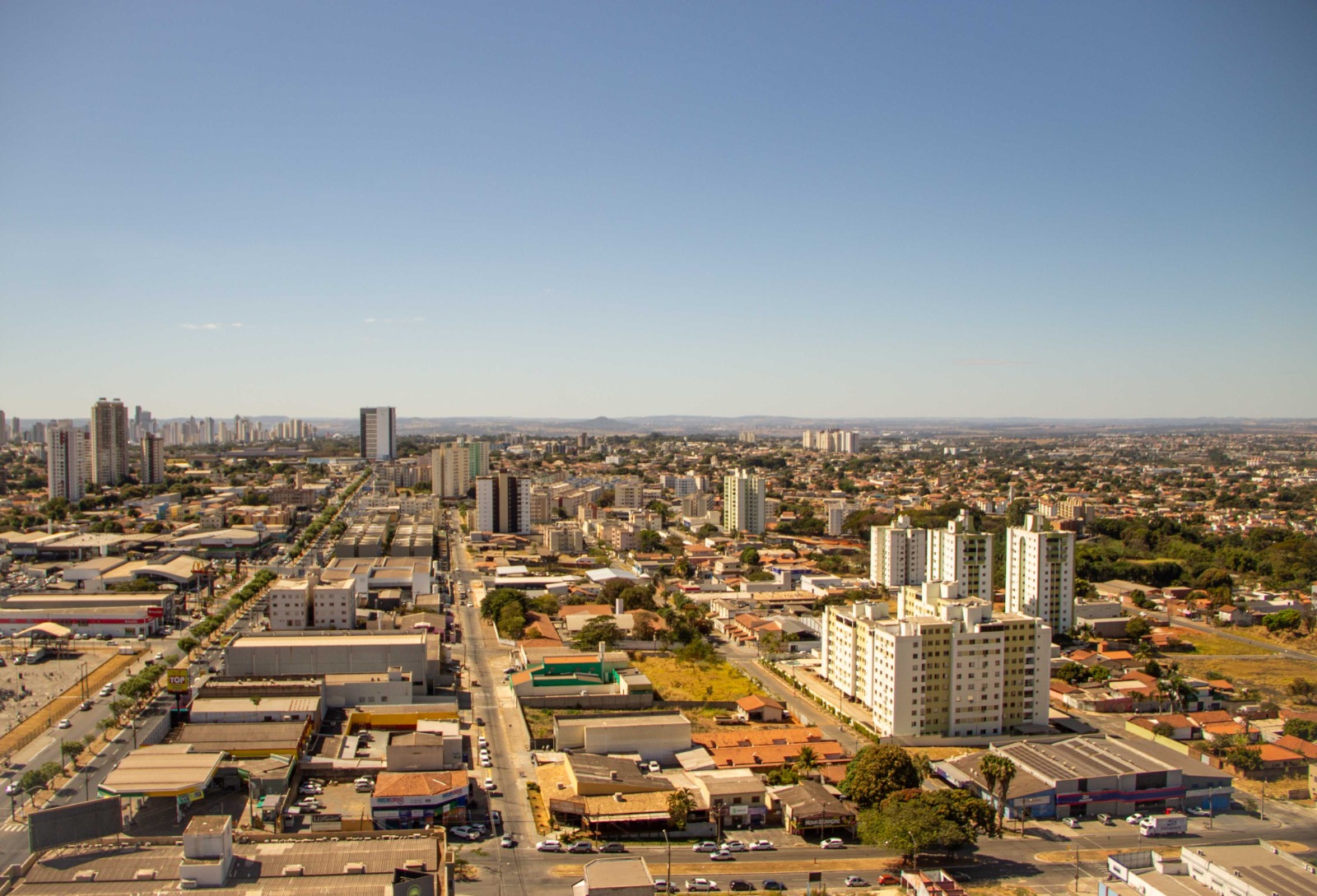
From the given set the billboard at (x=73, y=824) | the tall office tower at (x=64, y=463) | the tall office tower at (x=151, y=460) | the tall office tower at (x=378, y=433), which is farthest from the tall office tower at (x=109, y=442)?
the billboard at (x=73, y=824)

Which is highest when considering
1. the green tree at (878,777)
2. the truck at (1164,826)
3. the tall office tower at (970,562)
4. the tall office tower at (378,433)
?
the tall office tower at (378,433)

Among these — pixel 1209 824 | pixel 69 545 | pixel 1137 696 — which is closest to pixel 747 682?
pixel 1137 696

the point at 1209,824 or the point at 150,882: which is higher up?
the point at 150,882

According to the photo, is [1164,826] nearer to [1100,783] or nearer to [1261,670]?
[1100,783]

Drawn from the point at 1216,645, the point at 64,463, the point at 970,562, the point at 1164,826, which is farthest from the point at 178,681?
the point at 64,463

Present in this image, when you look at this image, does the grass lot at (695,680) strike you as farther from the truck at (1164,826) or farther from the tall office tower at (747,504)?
the tall office tower at (747,504)

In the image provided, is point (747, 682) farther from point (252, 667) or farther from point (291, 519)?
point (291, 519)

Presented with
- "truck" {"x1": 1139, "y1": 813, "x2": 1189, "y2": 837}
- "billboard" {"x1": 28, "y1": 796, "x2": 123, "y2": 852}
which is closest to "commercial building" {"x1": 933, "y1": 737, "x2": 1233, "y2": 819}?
"truck" {"x1": 1139, "y1": 813, "x2": 1189, "y2": 837}

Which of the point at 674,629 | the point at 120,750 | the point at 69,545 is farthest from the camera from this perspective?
the point at 69,545
